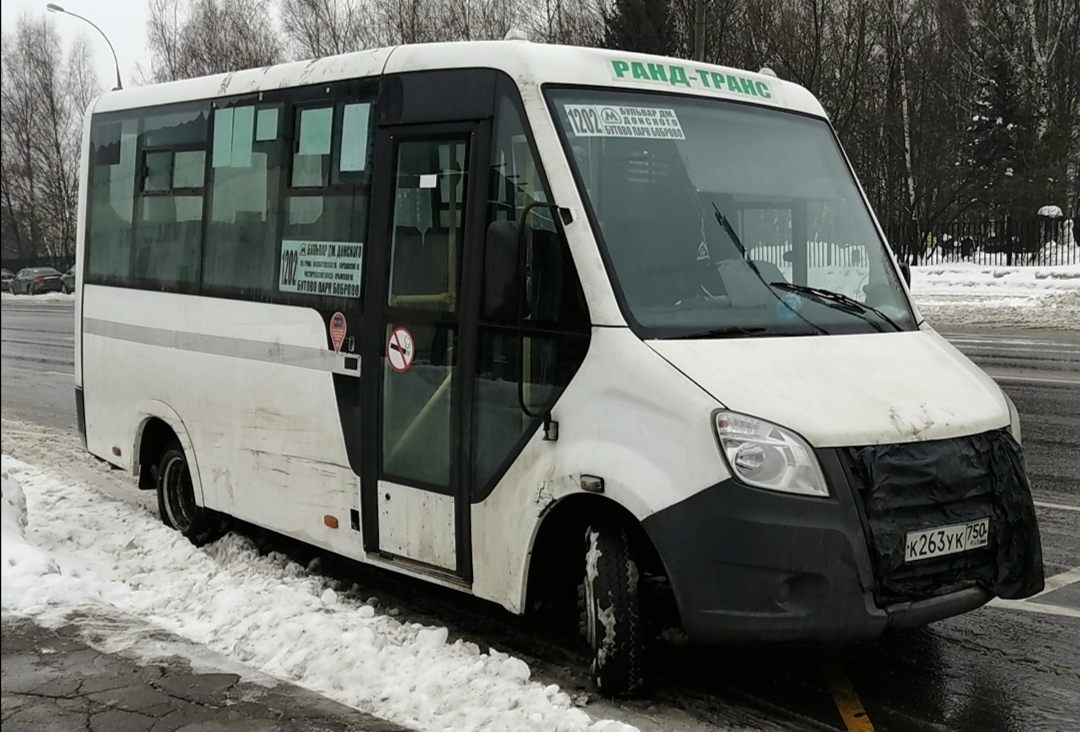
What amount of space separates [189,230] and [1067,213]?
38.6 metres

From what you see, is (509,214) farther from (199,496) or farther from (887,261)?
(199,496)

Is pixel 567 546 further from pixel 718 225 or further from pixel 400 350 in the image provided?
pixel 718 225

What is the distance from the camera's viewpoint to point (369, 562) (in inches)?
227

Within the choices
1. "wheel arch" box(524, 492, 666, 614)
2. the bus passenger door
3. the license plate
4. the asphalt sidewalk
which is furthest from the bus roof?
the asphalt sidewalk

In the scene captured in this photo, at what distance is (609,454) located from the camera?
451 cm

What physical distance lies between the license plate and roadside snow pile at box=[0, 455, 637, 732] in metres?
1.22

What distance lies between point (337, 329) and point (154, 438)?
7.92ft

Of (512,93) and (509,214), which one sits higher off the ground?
(512,93)

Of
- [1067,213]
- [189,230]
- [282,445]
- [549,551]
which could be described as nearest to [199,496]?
[282,445]

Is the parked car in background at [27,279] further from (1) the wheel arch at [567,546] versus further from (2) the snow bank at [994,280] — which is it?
(2) the snow bank at [994,280]

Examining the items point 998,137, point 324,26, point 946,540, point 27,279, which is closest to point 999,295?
point 998,137

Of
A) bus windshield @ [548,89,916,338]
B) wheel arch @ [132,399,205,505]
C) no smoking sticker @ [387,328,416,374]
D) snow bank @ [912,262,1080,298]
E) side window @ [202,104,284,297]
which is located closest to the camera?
bus windshield @ [548,89,916,338]

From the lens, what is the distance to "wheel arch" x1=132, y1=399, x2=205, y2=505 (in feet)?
23.5

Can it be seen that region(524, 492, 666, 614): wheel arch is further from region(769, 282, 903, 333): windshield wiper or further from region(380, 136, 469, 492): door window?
region(769, 282, 903, 333): windshield wiper
